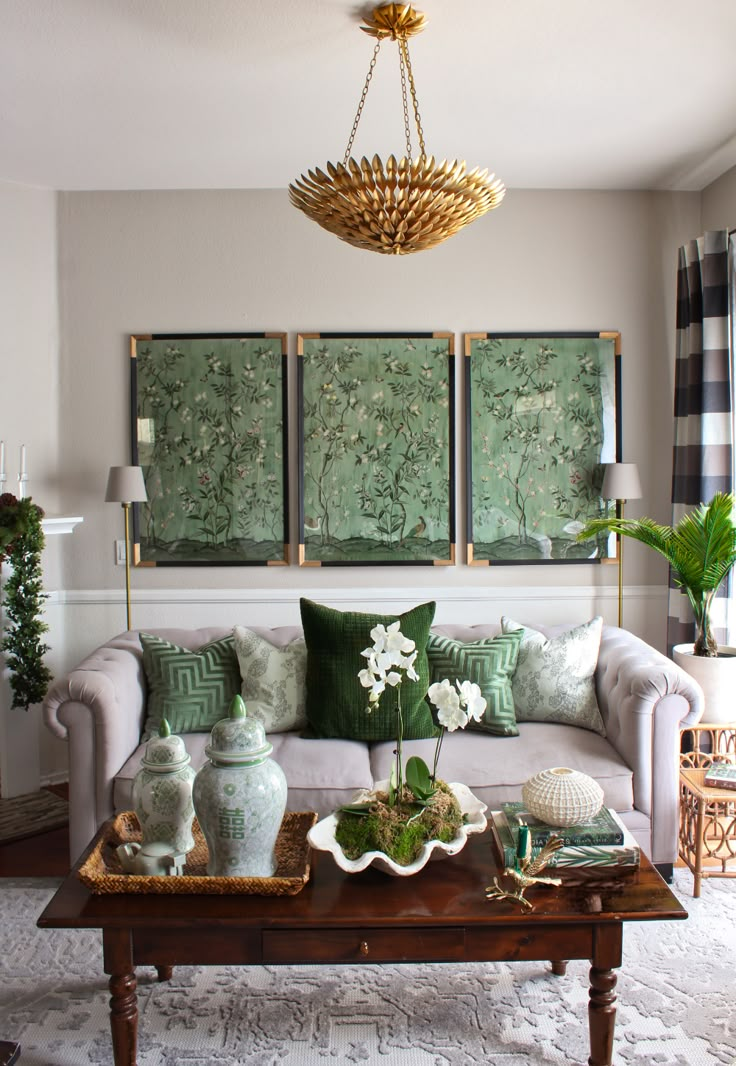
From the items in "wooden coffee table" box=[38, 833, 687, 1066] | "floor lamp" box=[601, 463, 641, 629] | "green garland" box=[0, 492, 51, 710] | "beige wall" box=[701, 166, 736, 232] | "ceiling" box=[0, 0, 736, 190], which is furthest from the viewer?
"floor lamp" box=[601, 463, 641, 629]

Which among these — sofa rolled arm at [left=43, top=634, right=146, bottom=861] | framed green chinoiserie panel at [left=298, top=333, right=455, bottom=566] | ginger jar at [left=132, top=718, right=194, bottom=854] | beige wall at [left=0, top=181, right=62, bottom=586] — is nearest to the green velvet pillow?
sofa rolled arm at [left=43, top=634, right=146, bottom=861]

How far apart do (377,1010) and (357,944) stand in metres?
0.61

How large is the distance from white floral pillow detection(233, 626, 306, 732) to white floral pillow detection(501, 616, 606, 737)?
34.1 inches

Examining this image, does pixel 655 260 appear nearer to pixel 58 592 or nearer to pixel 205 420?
pixel 205 420

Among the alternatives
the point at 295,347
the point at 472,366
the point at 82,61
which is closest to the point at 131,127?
the point at 82,61

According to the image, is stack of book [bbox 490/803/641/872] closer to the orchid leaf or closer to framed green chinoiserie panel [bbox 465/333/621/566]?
the orchid leaf

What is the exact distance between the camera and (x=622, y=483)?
4324 mm

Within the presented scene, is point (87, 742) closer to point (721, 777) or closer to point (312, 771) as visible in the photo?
point (312, 771)

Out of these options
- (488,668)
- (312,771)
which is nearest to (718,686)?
(488,668)

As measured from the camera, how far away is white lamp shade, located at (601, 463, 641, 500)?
4.31m

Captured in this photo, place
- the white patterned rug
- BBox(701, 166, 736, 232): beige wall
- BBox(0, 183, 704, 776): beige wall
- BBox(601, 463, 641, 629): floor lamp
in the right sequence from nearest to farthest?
the white patterned rug < BBox(701, 166, 736, 232): beige wall < BBox(601, 463, 641, 629): floor lamp < BBox(0, 183, 704, 776): beige wall

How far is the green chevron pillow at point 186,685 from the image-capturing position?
11.4 ft

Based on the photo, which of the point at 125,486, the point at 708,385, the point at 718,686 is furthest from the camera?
the point at 125,486

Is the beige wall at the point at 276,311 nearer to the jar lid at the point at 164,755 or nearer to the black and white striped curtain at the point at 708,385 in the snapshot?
the black and white striped curtain at the point at 708,385
